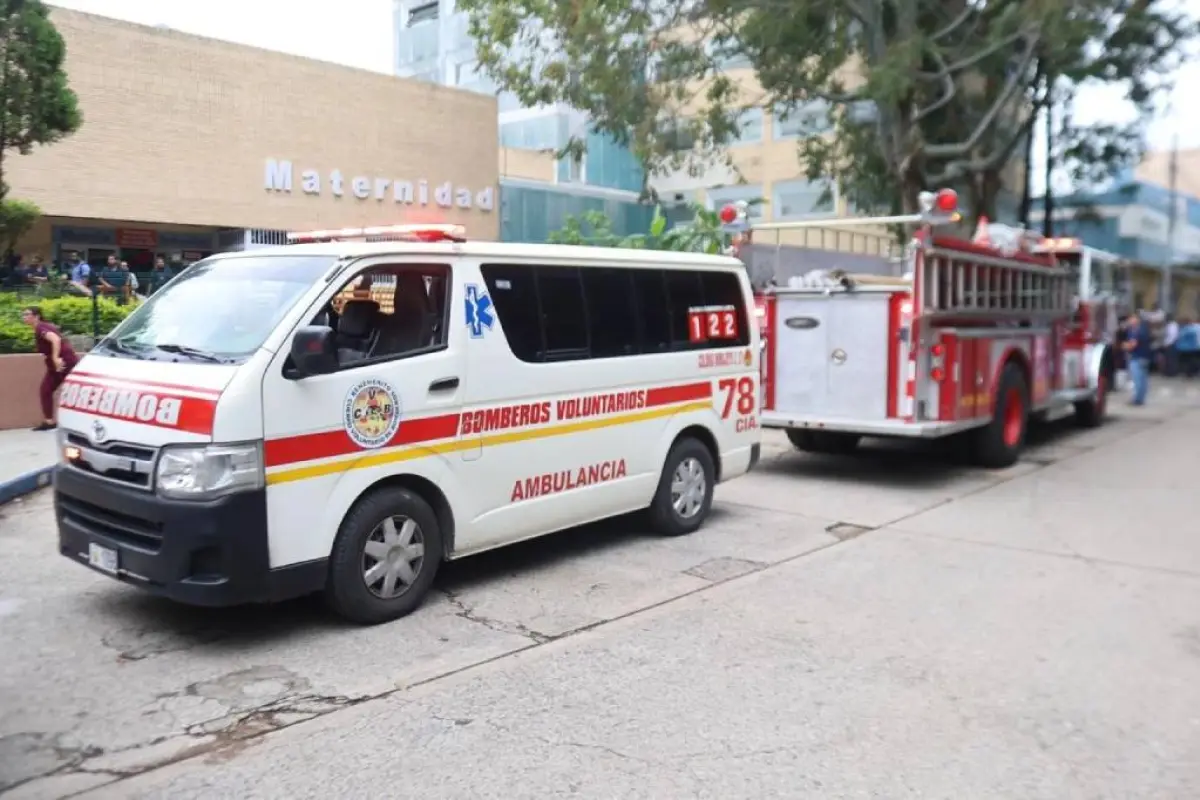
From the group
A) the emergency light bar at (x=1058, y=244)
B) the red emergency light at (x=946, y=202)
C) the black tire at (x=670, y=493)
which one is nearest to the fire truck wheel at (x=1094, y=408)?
the emergency light bar at (x=1058, y=244)

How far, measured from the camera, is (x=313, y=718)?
450 cm

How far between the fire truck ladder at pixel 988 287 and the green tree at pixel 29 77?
10729mm

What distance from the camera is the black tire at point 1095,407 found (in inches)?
615

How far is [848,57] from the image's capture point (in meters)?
17.9

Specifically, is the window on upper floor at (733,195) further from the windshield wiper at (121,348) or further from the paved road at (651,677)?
the windshield wiper at (121,348)

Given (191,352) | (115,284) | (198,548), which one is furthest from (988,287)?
(115,284)

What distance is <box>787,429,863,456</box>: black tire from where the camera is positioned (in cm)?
1246

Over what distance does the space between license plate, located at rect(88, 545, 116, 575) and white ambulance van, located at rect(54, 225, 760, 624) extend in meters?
0.01

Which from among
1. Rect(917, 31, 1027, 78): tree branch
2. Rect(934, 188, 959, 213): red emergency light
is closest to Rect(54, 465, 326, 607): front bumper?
Rect(934, 188, 959, 213): red emergency light

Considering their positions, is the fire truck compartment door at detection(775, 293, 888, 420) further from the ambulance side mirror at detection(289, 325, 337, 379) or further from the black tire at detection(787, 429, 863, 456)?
the ambulance side mirror at detection(289, 325, 337, 379)

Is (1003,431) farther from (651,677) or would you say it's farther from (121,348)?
(121,348)

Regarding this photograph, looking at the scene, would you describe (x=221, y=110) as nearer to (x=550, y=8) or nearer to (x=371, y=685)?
(x=550, y=8)

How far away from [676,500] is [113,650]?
4083mm

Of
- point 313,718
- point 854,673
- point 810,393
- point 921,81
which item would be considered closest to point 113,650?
point 313,718
